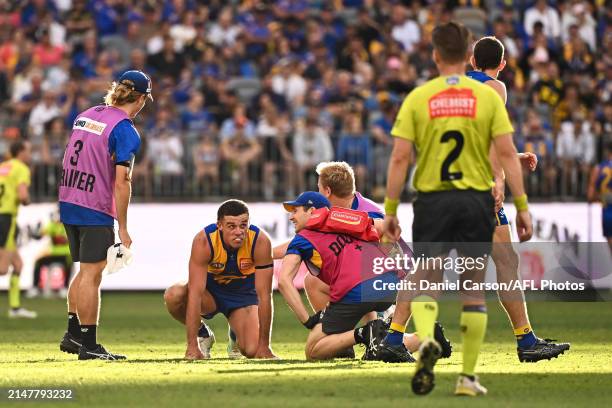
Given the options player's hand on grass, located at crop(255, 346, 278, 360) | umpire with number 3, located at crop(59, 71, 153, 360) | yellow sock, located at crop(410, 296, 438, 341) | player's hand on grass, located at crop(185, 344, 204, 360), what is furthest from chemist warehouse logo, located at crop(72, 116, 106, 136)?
yellow sock, located at crop(410, 296, 438, 341)

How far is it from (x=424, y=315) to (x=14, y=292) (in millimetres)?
10867

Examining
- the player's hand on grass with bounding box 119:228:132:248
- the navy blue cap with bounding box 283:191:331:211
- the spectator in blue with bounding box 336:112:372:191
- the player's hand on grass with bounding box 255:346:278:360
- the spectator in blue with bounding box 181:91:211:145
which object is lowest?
the player's hand on grass with bounding box 255:346:278:360

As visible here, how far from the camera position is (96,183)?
12008 millimetres

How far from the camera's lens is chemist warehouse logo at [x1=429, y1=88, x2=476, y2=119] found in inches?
350

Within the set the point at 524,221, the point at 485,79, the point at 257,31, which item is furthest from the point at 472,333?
the point at 257,31

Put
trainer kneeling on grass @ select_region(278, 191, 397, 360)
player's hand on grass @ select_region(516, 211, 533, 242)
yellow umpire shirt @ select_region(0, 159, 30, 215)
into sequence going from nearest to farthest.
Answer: player's hand on grass @ select_region(516, 211, 533, 242) < trainer kneeling on grass @ select_region(278, 191, 397, 360) < yellow umpire shirt @ select_region(0, 159, 30, 215)

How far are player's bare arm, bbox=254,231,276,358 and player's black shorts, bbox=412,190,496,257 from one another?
2.86 m

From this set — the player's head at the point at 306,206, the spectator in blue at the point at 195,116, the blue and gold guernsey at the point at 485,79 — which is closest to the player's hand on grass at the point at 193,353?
the player's head at the point at 306,206

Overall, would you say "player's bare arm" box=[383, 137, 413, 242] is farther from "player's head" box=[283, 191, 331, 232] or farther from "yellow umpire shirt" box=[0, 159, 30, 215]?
"yellow umpire shirt" box=[0, 159, 30, 215]

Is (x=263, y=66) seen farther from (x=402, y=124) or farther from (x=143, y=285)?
(x=402, y=124)

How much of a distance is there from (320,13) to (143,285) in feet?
25.7

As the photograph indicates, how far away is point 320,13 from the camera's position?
27875mm

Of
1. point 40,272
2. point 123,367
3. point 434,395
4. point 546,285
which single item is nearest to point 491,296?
point 546,285

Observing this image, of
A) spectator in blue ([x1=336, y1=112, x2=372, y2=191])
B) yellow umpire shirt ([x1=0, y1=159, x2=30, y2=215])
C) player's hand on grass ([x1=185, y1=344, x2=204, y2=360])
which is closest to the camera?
player's hand on grass ([x1=185, y1=344, x2=204, y2=360])
